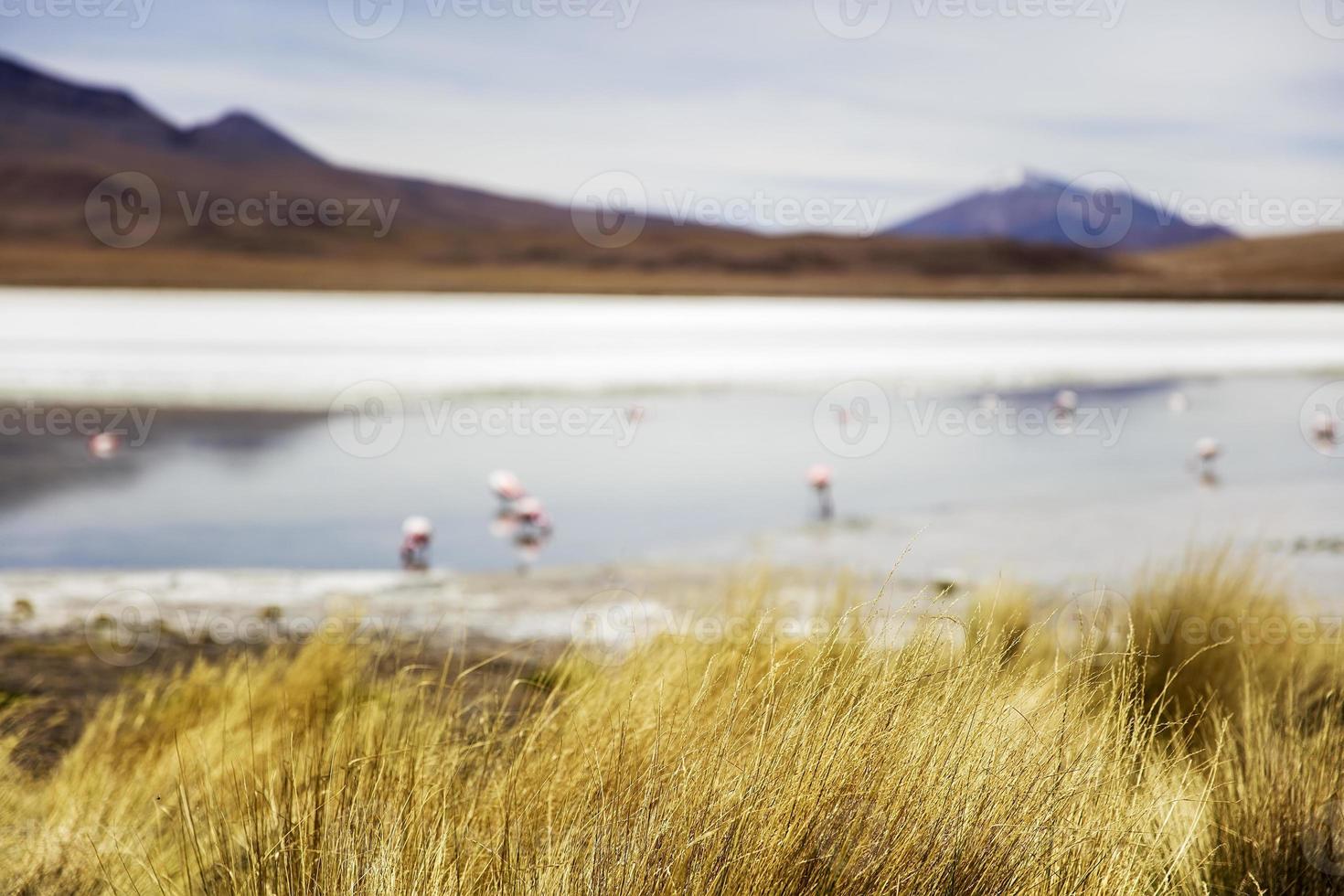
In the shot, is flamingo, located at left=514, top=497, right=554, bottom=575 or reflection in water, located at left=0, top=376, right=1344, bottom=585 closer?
reflection in water, located at left=0, top=376, right=1344, bottom=585

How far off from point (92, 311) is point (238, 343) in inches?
503

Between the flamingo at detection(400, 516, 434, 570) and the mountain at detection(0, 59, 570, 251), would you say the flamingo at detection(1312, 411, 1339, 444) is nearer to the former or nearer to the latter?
the flamingo at detection(400, 516, 434, 570)

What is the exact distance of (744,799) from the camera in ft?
6.63

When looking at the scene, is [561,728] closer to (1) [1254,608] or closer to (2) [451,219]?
(1) [1254,608]

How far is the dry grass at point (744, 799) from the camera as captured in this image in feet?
6.68

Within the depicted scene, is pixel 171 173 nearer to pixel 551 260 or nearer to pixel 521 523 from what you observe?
pixel 551 260

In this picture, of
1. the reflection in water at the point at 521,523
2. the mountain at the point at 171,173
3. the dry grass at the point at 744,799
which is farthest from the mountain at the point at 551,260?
the dry grass at the point at 744,799

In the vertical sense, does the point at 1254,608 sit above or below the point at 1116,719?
below

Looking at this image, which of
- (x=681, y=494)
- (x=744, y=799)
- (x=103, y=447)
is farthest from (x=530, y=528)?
(x=744, y=799)

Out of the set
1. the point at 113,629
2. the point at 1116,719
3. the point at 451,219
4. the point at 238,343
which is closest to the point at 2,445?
the point at 113,629

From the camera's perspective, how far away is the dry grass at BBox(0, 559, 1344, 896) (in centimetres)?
204

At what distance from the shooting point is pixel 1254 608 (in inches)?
170

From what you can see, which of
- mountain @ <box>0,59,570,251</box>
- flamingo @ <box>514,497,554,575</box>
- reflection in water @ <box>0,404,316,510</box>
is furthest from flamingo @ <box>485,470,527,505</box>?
mountain @ <box>0,59,570,251</box>

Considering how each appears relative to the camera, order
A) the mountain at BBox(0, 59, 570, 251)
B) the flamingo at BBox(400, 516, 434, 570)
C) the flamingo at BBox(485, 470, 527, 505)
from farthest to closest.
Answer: the mountain at BBox(0, 59, 570, 251) → the flamingo at BBox(485, 470, 527, 505) → the flamingo at BBox(400, 516, 434, 570)
